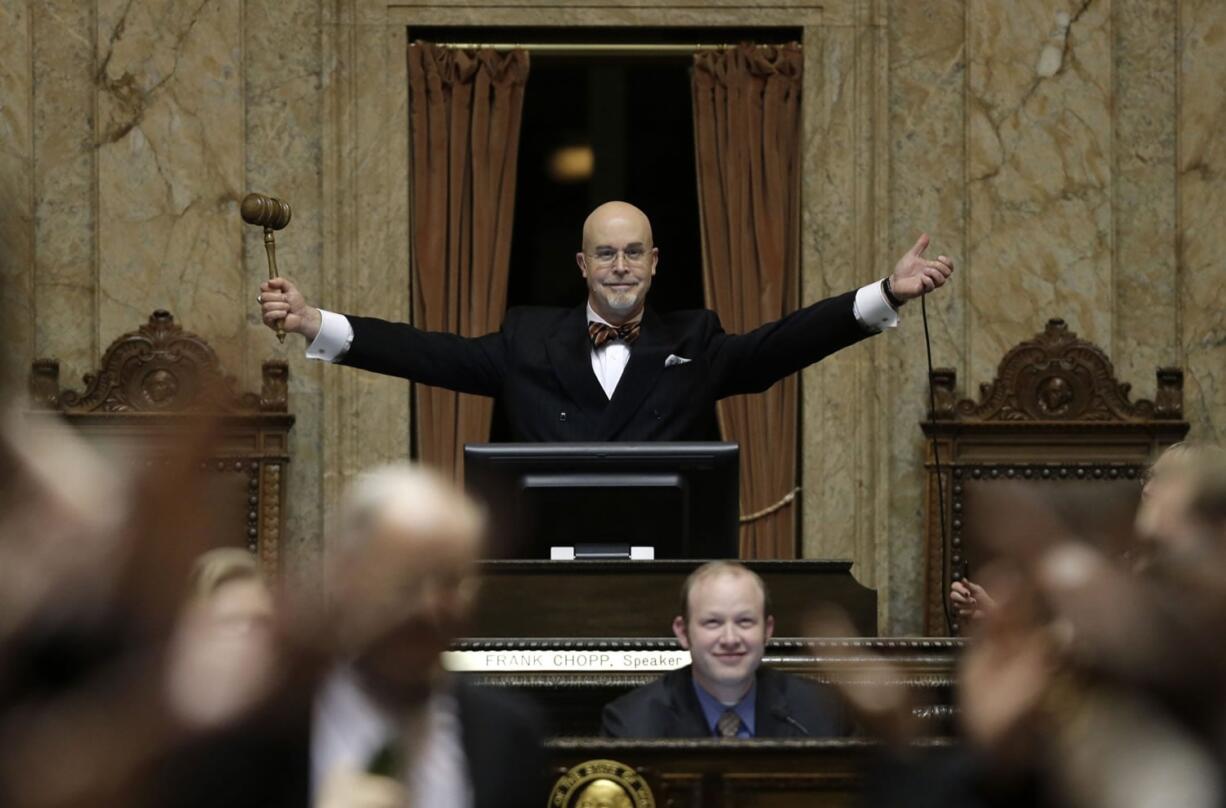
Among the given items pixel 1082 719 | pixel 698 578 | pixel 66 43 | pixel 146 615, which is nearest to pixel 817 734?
pixel 698 578

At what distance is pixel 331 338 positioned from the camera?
6.76 meters

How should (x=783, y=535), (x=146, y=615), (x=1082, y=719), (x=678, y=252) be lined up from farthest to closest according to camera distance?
(x=678, y=252)
(x=783, y=535)
(x=1082, y=719)
(x=146, y=615)

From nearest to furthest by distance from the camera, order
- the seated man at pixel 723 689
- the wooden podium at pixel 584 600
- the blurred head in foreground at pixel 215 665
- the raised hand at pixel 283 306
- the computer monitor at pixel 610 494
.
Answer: the blurred head in foreground at pixel 215 665
the seated man at pixel 723 689
the wooden podium at pixel 584 600
the computer monitor at pixel 610 494
the raised hand at pixel 283 306

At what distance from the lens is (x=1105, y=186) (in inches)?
374

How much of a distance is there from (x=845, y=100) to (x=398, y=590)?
25.0 feet

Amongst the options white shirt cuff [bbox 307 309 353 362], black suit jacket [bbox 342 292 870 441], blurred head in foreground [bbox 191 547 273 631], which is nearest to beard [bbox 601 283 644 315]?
black suit jacket [bbox 342 292 870 441]

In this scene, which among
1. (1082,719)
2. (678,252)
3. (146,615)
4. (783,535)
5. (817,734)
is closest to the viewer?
(146,615)

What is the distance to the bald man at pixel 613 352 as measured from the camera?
6809mm

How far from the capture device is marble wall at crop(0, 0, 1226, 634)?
9445mm

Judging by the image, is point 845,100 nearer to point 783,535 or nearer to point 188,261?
point 783,535

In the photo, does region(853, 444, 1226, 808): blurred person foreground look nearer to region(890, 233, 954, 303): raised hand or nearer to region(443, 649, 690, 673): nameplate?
region(443, 649, 690, 673): nameplate

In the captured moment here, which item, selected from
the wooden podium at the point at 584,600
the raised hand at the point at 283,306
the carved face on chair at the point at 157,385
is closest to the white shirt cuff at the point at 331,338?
the raised hand at the point at 283,306

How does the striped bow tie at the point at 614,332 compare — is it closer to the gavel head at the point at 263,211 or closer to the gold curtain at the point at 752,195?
the gavel head at the point at 263,211

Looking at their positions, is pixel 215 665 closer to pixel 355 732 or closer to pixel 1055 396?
pixel 355 732
